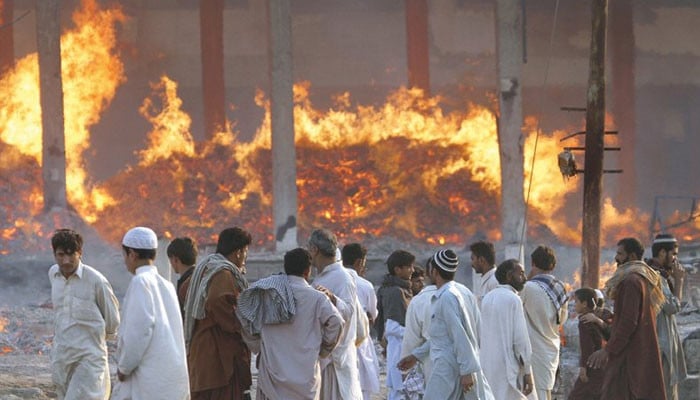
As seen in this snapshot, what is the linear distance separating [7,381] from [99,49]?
12770 mm

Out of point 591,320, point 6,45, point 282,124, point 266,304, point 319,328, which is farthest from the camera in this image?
point 6,45

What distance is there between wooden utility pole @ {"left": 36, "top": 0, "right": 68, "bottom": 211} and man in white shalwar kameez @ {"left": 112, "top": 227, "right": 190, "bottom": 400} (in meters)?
16.8

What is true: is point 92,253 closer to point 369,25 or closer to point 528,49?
point 369,25

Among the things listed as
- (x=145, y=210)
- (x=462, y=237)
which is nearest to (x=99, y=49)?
(x=145, y=210)

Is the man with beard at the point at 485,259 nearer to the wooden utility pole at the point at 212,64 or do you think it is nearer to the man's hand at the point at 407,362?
the man's hand at the point at 407,362

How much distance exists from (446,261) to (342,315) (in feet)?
2.84

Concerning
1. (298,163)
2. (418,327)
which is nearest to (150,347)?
(418,327)

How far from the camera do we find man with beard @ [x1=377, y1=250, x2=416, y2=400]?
11242mm

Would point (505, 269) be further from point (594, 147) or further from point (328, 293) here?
point (594, 147)

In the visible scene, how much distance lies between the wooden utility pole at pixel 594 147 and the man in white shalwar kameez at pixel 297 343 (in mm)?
9336

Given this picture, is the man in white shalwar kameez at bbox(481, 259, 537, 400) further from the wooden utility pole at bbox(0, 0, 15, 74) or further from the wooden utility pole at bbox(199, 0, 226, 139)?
the wooden utility pole at bbox(0, 0, 15, 74)

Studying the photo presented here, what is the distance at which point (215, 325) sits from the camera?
27.8 feet

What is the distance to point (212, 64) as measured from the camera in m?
26.1

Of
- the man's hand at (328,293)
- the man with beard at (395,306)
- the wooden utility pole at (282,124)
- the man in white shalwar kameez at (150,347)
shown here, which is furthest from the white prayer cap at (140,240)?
the wooden utility pole at (282,124)
